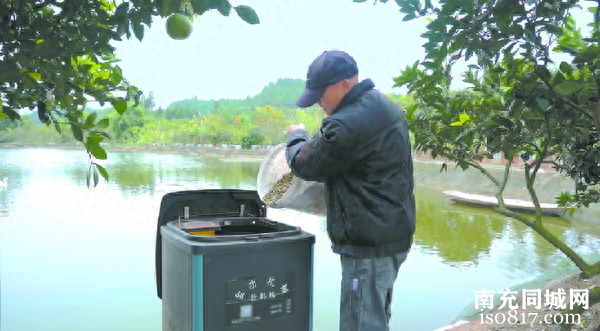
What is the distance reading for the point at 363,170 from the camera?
136 cm

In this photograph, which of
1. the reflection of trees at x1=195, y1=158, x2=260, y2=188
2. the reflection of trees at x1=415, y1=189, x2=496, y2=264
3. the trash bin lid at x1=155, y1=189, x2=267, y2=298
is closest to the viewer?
the trash bin lid at x1=155, y1=189, x2=267, y2=298

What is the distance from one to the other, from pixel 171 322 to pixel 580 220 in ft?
35.4

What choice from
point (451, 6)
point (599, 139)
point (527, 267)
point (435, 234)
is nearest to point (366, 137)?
point (451, 6)

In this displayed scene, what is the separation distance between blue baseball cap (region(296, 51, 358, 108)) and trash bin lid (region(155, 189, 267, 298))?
536 millimetres

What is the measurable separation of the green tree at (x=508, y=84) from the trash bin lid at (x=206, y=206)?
31.7 inches

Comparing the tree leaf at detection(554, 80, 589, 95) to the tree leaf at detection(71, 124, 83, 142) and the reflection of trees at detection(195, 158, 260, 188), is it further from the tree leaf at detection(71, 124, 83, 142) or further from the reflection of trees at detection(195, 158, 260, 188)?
the reflection of trees at detection(195, 158, 260, 188)

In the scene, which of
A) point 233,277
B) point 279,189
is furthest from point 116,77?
point 233,277

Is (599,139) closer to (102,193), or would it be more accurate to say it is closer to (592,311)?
(592,311)

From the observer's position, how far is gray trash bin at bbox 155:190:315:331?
1335 millimetres

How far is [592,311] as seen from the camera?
2.78 metres

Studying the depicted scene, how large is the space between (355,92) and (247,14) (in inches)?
23.7

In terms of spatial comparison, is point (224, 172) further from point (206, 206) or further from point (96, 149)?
point (96, 149)

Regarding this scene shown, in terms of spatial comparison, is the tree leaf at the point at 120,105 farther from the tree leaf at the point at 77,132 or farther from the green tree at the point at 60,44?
the tree leaf at the point at 77,132

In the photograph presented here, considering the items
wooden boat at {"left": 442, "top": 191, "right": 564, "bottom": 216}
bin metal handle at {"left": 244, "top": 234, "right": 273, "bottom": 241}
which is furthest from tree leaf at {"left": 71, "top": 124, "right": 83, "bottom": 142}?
wooden boat at {"left": 442, "top": 191, "right": 564, "bottom": 216}
